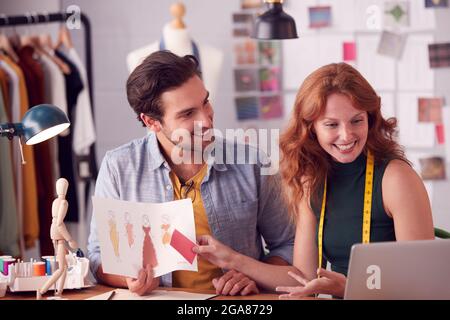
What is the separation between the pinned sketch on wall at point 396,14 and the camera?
157 inches

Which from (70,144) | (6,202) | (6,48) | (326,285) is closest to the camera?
(326,285)

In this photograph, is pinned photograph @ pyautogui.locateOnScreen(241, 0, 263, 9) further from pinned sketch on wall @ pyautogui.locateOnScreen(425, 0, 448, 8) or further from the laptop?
the laptop

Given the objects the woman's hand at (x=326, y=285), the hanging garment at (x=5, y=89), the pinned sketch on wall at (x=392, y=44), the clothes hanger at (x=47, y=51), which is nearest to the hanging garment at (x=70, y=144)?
the clothes hanger at (x=47, y=51)

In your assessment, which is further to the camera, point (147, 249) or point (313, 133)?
point (313, 133)

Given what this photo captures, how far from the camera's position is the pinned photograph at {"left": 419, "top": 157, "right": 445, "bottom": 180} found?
399 cm

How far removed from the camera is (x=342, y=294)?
6.90 feet

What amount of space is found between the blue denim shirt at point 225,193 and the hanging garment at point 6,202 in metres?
1.02

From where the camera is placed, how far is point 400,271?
188cm

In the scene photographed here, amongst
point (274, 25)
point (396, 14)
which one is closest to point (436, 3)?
point (396, 14)

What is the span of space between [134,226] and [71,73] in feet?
5.70

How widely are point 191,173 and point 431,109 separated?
5.89 ft

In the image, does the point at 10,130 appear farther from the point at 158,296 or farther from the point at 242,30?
the point at 242,30
